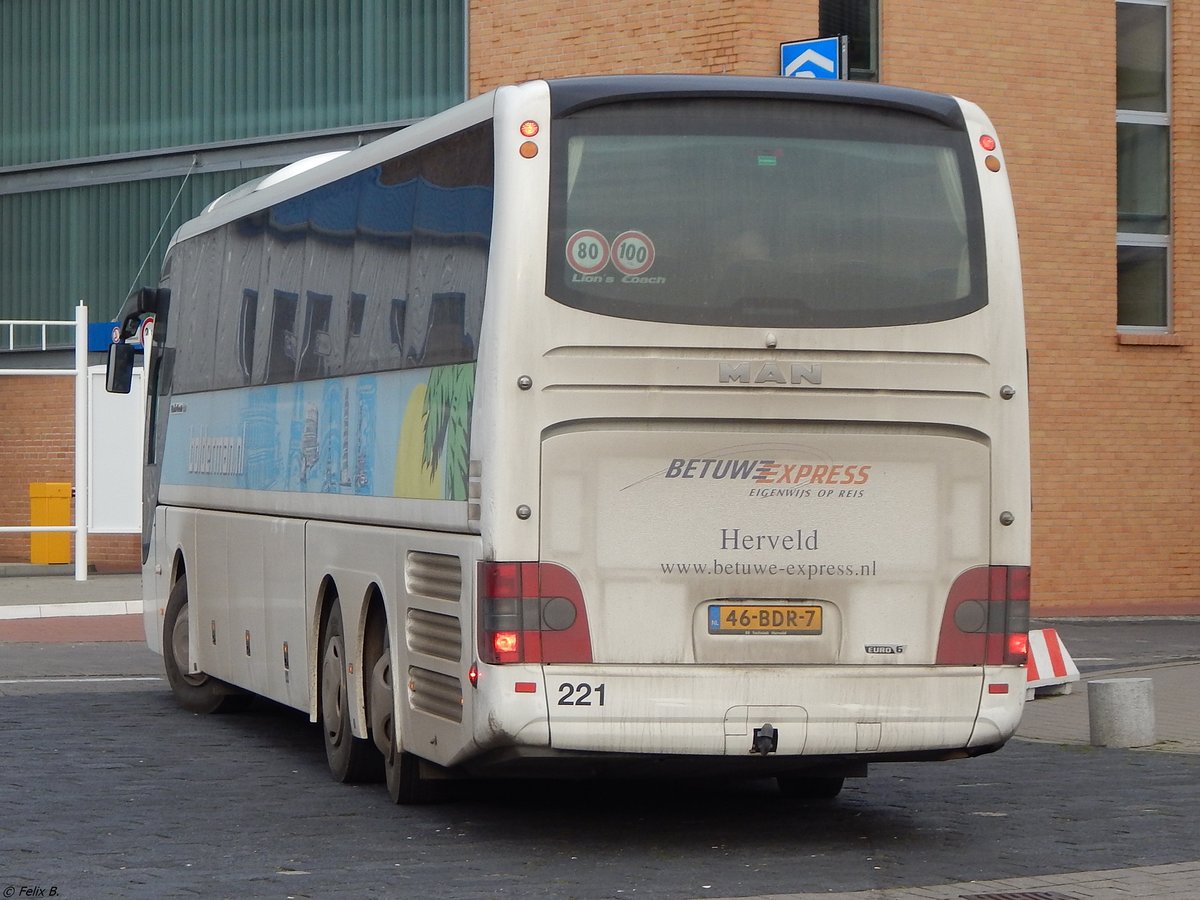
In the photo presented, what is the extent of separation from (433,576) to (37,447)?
20.9 meters

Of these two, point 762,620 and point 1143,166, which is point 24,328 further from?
point 762,620

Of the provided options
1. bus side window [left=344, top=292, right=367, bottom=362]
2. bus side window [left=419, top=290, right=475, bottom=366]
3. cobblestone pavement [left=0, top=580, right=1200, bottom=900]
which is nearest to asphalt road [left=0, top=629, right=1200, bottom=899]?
cobblestone pavement [left=0, top=580, right=1200, bottom=900]

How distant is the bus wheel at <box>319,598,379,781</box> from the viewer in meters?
10.9

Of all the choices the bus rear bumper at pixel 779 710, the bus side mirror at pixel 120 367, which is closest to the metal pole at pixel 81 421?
the bus side mirror at pixel 120 367

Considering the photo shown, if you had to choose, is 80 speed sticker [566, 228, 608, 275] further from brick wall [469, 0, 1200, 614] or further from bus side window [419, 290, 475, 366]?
brick wall [469, 0, 1200, 614]

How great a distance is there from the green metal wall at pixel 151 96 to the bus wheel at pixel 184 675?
11.9 m

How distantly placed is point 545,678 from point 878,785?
3161mm

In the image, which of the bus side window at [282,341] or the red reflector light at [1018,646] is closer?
the red reflector light at [1018,646]

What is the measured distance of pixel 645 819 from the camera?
9938mm

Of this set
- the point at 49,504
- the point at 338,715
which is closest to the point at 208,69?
the point at 49,504

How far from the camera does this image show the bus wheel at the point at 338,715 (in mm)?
10906

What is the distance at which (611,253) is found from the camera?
877 centimetres

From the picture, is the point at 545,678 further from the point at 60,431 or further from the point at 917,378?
the point at 60,431

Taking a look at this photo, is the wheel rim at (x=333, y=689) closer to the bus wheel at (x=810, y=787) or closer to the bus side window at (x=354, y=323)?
the bus side window at (x=354, y=323)
